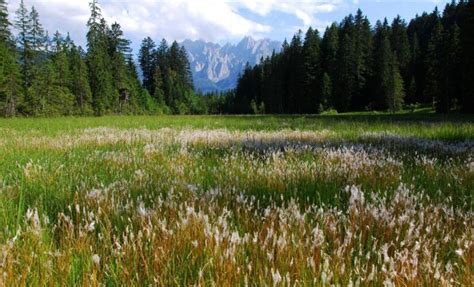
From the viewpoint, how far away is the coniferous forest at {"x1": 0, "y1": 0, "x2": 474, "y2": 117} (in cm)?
6907

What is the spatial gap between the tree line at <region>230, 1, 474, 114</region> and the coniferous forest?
0.27 metres

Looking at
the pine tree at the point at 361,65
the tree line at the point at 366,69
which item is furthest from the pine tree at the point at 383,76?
the pine tree at the point at 361,65

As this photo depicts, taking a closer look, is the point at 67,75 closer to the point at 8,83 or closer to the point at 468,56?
the point at 8,83

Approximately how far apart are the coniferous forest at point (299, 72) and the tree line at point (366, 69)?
0.88ft

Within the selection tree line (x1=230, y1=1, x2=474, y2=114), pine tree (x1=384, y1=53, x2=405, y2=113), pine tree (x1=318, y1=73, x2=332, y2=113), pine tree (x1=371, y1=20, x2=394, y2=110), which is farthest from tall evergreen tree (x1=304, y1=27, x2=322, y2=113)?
pine tree (x1=384, y1=53, x2=405, y2=113)

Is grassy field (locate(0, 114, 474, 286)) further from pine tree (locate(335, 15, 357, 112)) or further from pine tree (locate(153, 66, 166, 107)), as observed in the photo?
pine tree (locate(153, 66, 166, 107))

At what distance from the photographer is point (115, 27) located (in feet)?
363

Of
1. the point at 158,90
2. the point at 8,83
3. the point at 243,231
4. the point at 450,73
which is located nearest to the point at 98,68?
the point at 8,83

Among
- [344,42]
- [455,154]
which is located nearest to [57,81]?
[344,42]

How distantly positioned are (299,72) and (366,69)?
23834 mm

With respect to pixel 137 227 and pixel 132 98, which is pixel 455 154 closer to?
pixel 137 227

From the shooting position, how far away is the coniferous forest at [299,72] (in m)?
69.1

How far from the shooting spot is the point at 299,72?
5113 inches

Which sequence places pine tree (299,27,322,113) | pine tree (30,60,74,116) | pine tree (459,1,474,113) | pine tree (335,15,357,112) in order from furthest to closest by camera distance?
pine tree (299,27,322,113) < pine tree (335,15,357,112) < pine tree (30,60,74,116) < pine tree (459,1,474,113)
